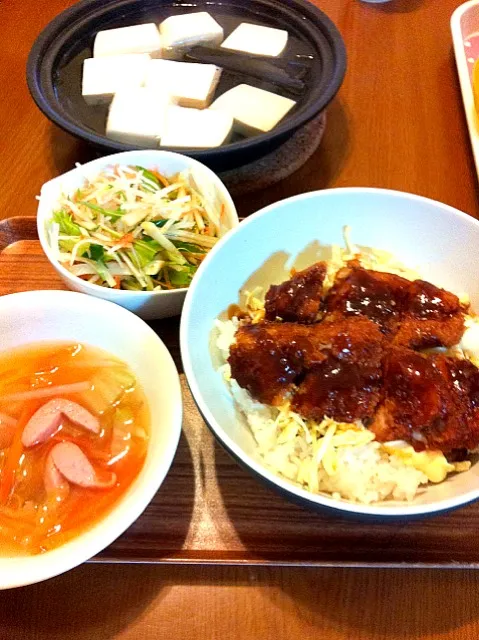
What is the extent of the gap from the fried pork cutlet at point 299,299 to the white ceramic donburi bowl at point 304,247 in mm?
156

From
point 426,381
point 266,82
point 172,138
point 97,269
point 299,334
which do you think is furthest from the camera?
point 266,82

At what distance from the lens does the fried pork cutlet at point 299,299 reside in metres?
1.35

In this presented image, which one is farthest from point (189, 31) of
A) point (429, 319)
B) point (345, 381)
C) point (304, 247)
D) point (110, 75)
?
point (345, 381)

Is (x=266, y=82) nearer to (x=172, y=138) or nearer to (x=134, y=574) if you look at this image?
(x=172, y=138)

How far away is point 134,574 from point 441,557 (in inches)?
27.7

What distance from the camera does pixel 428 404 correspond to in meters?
1.14

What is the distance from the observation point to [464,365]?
123 centimetres

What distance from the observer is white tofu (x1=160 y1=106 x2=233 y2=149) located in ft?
6.32

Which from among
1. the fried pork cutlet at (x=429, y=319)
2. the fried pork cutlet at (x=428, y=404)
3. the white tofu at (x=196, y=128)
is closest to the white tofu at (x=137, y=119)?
the white tofu at (x=196, y=128)

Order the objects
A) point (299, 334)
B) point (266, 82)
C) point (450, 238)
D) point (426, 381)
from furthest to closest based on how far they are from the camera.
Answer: point (266, 82) → point (450, 238) → point (299, 334) → point (426, 381)

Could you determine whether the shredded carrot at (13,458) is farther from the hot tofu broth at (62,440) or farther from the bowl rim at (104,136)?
the bowl rim at (104,136)

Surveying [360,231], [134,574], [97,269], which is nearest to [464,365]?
[360,231]

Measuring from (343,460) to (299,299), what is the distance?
40 cm

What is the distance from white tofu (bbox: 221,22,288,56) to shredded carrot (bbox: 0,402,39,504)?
69.4 inches
